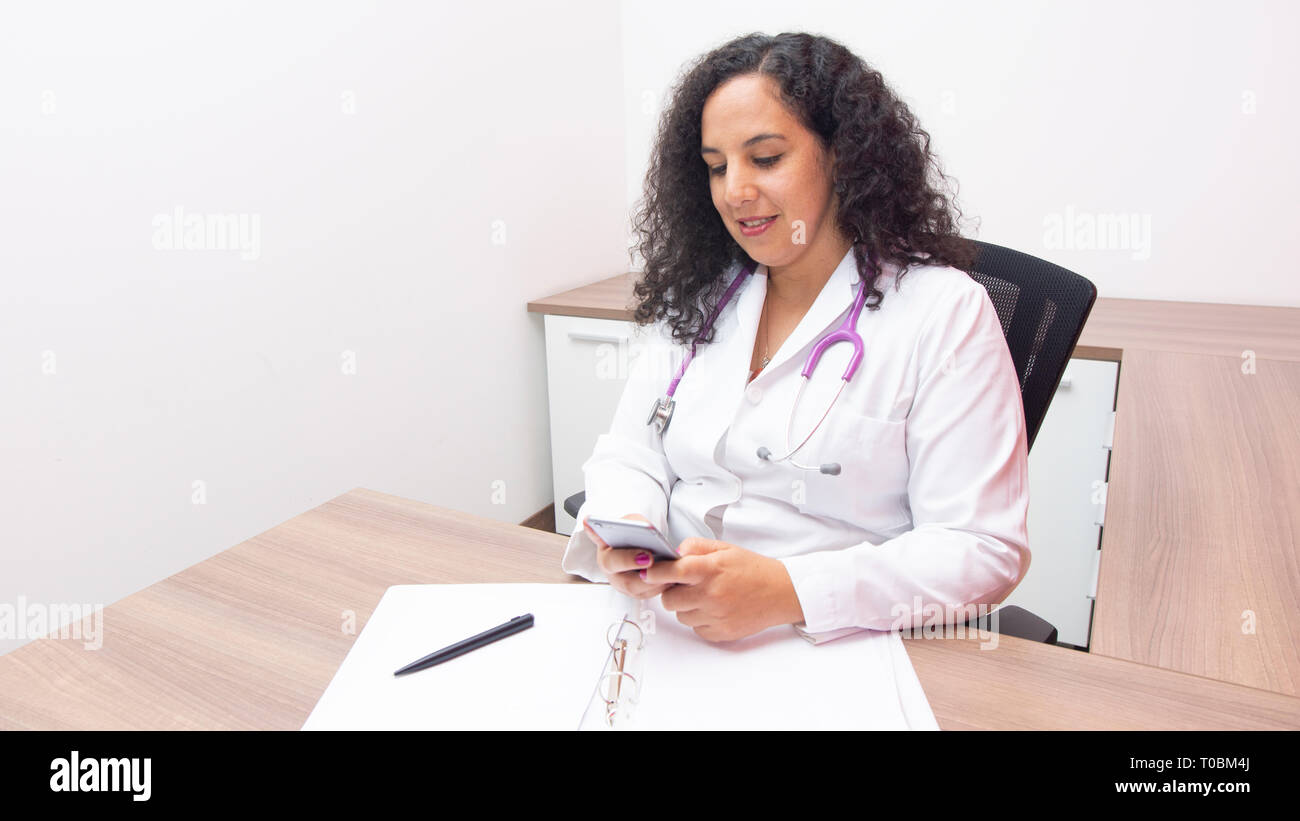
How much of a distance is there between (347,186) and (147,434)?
2.30 ft

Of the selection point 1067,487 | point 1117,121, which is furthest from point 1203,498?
point 1117,121

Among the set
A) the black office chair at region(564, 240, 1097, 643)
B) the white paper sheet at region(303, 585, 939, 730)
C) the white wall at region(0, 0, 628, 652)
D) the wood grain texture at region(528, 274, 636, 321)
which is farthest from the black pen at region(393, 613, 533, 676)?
the wood grain texture at region(528, 274, 636, 321)

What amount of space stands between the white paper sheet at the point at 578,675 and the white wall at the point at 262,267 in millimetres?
943

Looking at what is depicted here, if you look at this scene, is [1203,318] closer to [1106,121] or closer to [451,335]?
[1106,121]

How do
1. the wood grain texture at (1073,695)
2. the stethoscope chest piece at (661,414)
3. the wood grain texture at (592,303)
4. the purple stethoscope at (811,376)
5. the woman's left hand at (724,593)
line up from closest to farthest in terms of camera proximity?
the wood grain texture at (1073,695), the woman's left hand at (724,593), the purple stethoscope at (811,376), the stethoscope chest piece at (661,414), the wood grain texture at (592,303)

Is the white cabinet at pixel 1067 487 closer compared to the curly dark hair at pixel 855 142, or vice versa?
the curly dark hair at pixel 855 142

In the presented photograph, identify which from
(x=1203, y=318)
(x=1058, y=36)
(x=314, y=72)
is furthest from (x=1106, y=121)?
(x=314, y=72)

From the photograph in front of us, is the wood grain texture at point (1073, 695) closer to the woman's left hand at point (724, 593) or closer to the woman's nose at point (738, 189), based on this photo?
the woman's left hand at point (724, 593)

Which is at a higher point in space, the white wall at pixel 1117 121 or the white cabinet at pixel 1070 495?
the white wall at pixel 1117 121

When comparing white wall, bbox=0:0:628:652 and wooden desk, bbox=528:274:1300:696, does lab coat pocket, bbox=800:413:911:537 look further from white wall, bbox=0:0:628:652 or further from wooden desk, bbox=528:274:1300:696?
white wall, bbox=0:0:628:652

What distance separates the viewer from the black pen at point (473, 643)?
885 millimetres

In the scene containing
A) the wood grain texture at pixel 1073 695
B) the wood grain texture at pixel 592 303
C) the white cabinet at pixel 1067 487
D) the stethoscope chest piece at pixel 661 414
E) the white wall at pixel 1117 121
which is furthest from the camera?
the wood grain texture at pixel 592 303

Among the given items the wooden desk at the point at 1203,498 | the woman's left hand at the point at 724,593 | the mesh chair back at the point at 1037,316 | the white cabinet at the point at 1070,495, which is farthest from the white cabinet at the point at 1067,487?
the woman's left hand at the point at 724,593
